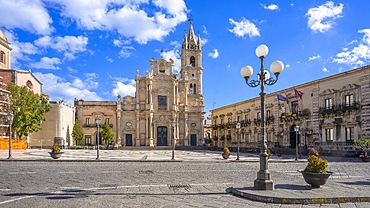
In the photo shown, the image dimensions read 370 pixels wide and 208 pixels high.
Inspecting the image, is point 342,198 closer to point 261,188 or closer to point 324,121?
point 261,188

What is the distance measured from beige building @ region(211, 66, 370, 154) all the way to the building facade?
12.5 meters

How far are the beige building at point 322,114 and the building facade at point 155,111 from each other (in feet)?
41.1

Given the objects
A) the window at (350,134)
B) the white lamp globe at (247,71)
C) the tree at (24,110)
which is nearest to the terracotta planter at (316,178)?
the white lamp globe at (247,71)

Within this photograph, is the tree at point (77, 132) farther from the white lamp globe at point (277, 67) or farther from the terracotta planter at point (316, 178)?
the terracotta planter at point (316, 178)

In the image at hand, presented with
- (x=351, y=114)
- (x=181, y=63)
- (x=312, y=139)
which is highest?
(x=181, y=63)

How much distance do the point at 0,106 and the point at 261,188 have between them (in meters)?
38.3

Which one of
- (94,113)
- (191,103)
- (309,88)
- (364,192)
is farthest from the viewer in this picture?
(191,103)

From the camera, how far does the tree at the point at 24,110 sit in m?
36.7

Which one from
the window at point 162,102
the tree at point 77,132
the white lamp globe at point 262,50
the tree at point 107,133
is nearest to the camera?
the white lamp globe at point 262,50

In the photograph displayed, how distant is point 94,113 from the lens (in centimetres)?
5262

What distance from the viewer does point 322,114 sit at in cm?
3181

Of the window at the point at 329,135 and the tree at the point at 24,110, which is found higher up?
the tree at the point at 24,110

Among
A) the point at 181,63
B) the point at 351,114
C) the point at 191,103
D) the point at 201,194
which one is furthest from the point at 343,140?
the point at 181,63

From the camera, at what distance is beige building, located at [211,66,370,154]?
91.4ft
